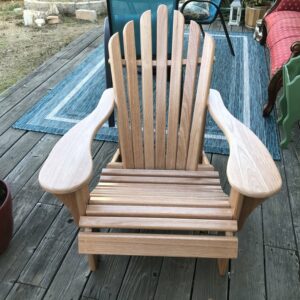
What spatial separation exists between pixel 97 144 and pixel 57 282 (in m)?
1.04

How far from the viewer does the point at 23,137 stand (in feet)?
7.51

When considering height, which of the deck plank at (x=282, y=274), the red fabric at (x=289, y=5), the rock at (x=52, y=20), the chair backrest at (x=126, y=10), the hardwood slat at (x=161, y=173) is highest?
the chair backrest at (x=126, y=10)

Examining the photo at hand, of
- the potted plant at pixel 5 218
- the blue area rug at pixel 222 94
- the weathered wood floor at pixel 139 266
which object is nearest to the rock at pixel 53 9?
the blue area rug at pixel 222 94

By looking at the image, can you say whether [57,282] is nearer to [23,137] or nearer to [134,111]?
[134,111]

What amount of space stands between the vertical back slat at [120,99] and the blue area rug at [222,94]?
0.71 metres

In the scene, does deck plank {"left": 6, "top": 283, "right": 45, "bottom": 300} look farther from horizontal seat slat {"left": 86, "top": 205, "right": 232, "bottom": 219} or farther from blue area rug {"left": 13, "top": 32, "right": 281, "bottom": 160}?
blue area rug {"left": 13, "top": 32, "right": 281, "bottom": 160}

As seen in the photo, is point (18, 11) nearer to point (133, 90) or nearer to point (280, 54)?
point (280, 54)

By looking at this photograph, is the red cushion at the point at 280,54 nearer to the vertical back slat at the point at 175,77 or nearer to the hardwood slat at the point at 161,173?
the vertical back slat at the point at 175,77

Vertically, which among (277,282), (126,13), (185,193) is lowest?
(277,282)

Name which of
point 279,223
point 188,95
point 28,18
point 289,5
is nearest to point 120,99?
point 188,95

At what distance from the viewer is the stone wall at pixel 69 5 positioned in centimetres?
525

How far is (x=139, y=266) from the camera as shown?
1.43 m

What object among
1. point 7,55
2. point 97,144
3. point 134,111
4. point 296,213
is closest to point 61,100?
point 97,144

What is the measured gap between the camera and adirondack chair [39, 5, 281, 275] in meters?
1.07
